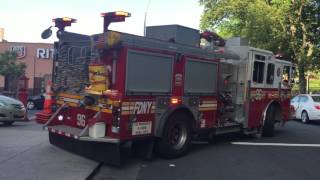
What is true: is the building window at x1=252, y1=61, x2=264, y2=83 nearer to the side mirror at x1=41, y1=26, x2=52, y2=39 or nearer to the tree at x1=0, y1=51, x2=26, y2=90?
the side mirror at x1=41, y1=26, x2=52, y2=39

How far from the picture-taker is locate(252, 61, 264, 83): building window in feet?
45.8

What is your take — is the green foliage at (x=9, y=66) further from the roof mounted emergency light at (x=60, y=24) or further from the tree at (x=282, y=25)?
the roof mounted emergency light at (x=60, y=24)

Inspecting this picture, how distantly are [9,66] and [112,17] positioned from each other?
37.7 m

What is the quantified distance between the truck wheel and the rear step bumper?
1471 mm

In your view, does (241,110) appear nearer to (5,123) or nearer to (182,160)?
(182,160)

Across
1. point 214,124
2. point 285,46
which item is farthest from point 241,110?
point 285,46

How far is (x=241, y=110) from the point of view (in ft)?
44.5

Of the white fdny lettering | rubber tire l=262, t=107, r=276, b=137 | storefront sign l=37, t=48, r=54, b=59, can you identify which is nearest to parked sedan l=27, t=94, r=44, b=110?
storefront sign l=37, t=48, r=54, b=59

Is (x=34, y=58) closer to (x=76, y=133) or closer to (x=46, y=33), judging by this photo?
(x=46, y=33)

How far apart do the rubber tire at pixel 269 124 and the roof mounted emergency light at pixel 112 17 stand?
23.0 ft

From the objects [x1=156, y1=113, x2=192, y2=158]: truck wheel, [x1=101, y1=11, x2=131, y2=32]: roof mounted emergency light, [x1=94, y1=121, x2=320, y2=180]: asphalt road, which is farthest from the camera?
[x1=156, y1=113, x2=192, y2=158]: truck wheel

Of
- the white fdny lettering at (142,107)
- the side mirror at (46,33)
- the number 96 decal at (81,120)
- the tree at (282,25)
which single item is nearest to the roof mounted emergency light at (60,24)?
the side mirror at (46,33)

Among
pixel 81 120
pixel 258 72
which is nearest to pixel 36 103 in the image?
pixel 258 72

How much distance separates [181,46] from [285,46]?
27.8 meters
